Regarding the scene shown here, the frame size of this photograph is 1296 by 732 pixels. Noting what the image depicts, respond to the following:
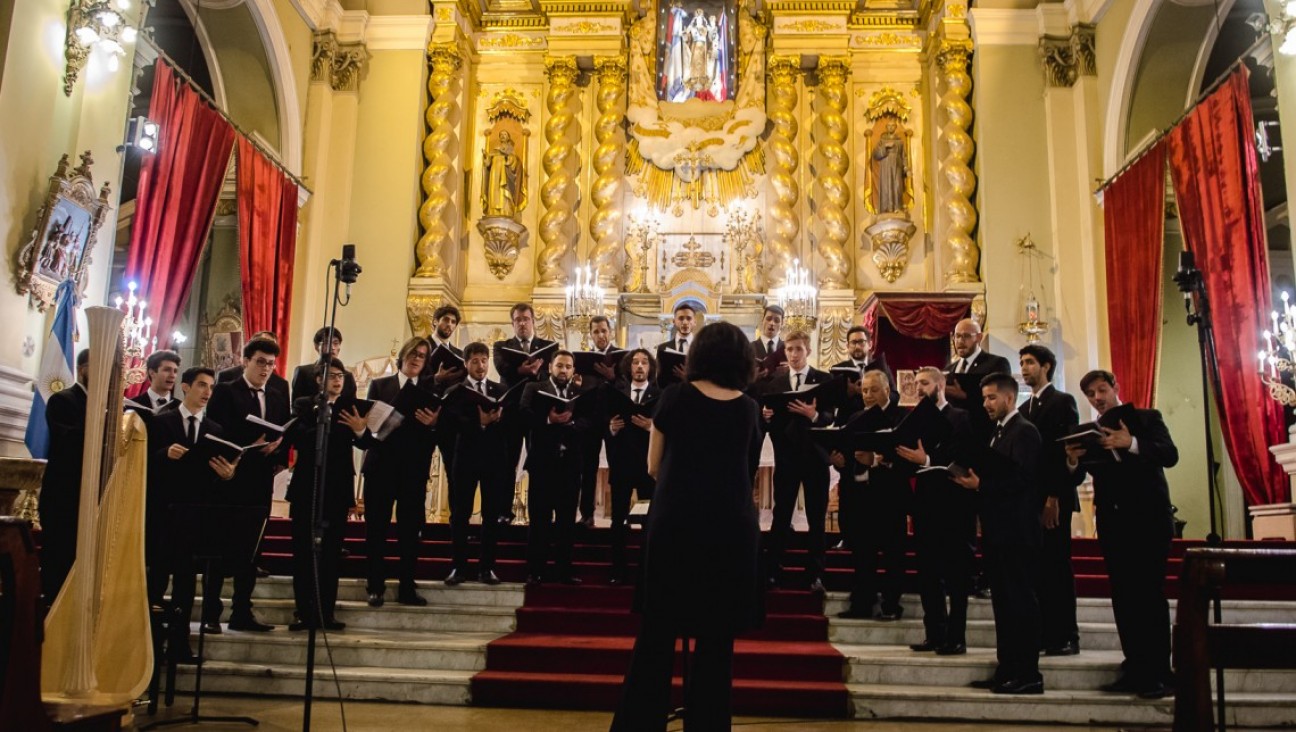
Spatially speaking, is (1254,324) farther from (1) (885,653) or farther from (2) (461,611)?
(2) (461,611)

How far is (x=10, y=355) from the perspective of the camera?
6.12m

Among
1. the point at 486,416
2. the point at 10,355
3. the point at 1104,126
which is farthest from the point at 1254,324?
the point at 10,355

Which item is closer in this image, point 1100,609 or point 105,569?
point 105,569

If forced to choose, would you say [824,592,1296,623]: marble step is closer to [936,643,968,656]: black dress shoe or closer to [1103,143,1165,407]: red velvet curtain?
[936,643,968,656]: black dress shoe

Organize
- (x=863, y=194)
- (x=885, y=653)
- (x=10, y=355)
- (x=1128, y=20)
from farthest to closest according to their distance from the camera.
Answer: (x=863, y=194) < (x=1128, y=20) < (x=10, y=355) < (x=885, y=653)

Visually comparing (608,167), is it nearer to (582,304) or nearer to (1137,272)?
(582,304)

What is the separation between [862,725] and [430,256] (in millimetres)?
7932

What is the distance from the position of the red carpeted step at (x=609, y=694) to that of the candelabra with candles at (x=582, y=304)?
248 inches

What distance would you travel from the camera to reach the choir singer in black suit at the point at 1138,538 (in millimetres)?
4336

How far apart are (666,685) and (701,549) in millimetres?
433

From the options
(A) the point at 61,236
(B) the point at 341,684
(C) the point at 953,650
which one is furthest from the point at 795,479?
(A) the point at 61,236

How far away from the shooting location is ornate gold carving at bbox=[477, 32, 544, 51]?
12.0 meters

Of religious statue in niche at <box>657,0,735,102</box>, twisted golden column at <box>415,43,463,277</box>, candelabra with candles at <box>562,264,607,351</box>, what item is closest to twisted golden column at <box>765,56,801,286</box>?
religious statue in niche at <box>657,0,735,102</box>

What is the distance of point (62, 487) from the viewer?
4.46 m
